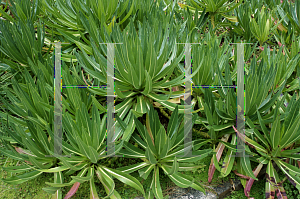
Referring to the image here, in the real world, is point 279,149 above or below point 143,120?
below

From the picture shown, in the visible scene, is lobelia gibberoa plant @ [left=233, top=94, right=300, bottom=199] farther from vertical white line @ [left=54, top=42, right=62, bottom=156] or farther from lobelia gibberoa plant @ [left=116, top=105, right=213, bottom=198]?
vertical white line @ [left=54, top=42, right=62, bottom=156]

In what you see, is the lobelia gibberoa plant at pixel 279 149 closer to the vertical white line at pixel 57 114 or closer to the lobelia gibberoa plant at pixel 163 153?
the lobelia gibberoa plant at pixel 163 153

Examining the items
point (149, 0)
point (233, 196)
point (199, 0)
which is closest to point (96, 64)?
point (149, 0)

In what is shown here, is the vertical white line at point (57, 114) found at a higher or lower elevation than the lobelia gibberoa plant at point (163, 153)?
higher

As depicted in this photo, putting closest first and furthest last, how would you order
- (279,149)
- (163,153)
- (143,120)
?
(163,153)
(279,149)
(143,120)

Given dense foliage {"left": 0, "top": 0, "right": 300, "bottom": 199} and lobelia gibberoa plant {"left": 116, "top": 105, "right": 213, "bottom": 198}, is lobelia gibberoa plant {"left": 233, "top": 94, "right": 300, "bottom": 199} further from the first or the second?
lobelia gibberoa plant {"left": 116, "top": 105, "right": 213, "bottom": 198}

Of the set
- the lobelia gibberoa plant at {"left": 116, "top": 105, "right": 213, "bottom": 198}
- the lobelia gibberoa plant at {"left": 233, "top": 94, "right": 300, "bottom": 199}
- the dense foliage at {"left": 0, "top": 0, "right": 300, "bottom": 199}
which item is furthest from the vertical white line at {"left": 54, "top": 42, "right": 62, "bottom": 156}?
the lobelia gibberoa plant at {"left": 233, "top": 94, "right": 300, "bottom": 199}

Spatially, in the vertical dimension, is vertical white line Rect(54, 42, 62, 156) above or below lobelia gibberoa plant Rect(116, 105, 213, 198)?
above

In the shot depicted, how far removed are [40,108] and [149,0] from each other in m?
1.68

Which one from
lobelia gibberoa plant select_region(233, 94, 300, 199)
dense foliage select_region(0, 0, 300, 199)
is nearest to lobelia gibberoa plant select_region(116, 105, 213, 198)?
dense foliage select_region(0, 0, 300, 199)

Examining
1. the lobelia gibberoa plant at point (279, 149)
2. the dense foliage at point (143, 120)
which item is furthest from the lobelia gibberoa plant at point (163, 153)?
the lobelia gibberoa plant at point (279, 149)

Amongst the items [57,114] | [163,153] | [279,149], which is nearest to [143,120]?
[163,153]

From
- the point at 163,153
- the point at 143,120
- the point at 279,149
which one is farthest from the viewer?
the point at 143,120

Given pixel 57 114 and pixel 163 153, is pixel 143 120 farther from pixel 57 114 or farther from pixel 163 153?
pixel 57 114
